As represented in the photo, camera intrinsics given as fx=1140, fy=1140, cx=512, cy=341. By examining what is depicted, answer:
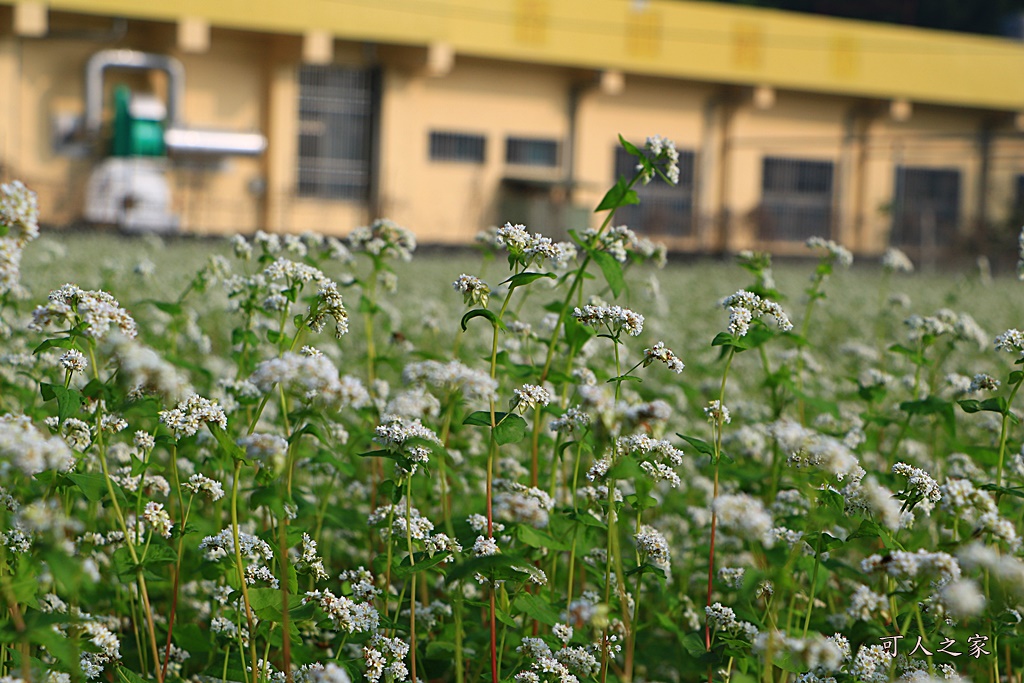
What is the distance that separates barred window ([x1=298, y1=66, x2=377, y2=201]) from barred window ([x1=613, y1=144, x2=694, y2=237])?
147 inches

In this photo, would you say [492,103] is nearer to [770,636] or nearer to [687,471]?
[687,471]

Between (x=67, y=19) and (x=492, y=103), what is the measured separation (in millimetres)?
5869

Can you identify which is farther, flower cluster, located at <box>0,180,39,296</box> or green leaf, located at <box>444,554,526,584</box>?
flower cluster, located at <box>0,180,39,296</box>

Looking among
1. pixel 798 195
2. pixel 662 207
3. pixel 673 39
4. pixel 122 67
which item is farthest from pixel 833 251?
pixel 798 195

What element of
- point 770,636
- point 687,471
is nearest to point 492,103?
point 687,471

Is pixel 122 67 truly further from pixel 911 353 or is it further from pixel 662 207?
pixel 911 353

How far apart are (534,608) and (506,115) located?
51.2 ft

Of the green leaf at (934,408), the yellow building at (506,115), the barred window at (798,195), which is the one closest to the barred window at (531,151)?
the yellow building at (506,115)

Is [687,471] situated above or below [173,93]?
below

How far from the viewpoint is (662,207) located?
690 inches

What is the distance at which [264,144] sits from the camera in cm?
1495

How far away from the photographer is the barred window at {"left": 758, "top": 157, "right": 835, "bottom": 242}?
1880 centimetres

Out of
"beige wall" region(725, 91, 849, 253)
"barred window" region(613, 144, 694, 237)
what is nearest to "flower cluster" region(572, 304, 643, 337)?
"barred window" region(613, 144, 694, 237)

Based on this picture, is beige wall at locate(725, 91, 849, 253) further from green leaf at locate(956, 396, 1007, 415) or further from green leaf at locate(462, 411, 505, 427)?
green leaf at locate(462, 411, 505, 427)
